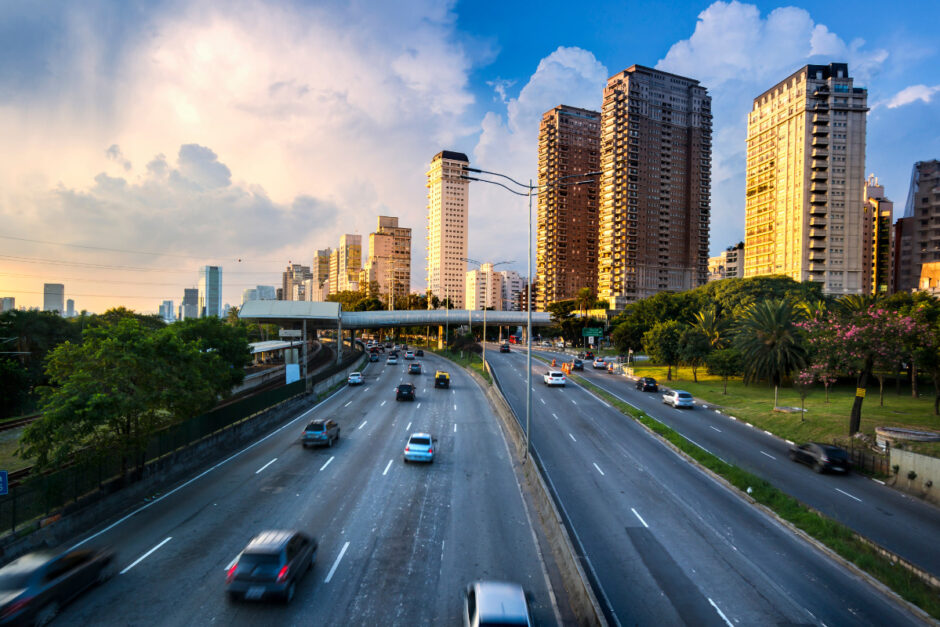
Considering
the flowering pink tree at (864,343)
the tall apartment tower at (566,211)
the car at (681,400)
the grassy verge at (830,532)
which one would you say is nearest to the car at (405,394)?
the car at (681,400)

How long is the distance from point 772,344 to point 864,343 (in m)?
21.3

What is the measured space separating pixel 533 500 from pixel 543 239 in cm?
17042

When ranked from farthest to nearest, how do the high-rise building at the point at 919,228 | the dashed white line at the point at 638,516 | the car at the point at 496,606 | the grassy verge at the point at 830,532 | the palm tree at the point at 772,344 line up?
the high-rise building at the point at 919,228
the palm tree at the point at 772,344
the dashed white line at the point at 638,516
the grassy verge at the point at 830,532
the car at the point at 496,606

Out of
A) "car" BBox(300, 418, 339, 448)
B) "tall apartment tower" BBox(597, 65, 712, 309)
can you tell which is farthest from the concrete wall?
"tall apartment tower" BBox(597, 65, 712, 309)

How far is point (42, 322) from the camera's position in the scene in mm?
54438

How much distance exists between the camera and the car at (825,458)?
23.3 meters

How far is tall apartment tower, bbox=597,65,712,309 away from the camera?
14838 centimetres

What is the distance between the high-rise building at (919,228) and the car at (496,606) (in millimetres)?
130834

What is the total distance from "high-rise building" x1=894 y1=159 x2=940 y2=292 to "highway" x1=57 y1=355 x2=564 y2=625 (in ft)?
412

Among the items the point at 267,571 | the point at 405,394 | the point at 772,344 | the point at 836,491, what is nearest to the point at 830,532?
the point at 836,491

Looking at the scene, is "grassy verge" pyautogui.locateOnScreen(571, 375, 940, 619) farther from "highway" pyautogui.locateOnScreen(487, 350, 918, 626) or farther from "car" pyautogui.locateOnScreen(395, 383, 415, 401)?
"car" pyautogui.locateOnScreen(395, 383, 415, 401)

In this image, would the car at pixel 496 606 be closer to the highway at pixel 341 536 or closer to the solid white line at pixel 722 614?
the highway at pixel 341 536

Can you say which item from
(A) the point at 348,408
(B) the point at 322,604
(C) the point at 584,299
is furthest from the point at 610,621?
(C) the point at 584,299

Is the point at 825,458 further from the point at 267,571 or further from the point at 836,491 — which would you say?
the point at 267,571
